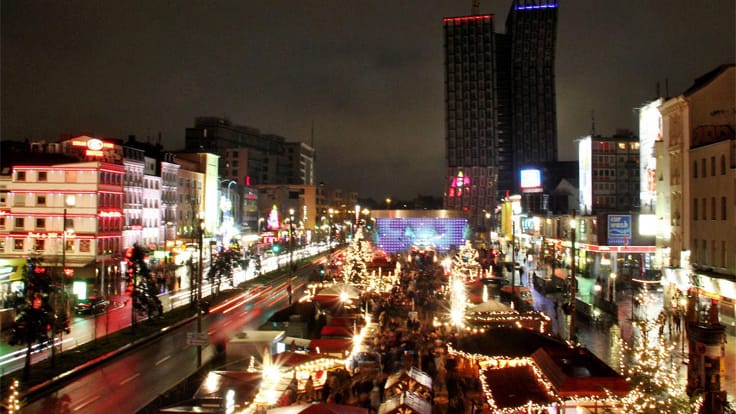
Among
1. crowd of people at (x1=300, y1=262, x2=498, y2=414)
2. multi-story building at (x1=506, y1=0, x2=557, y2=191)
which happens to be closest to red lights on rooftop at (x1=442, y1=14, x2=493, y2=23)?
multi-story building at (x1=506, y1=0, x2=557, y2=191)

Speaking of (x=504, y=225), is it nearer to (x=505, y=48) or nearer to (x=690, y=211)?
(x=505, y=48)

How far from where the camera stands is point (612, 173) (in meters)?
68.2

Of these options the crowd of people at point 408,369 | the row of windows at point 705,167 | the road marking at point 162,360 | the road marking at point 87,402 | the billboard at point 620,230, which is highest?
the row of windows at point 705,167

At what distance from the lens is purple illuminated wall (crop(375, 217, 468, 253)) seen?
280 ft

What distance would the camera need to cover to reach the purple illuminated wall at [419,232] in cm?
8538

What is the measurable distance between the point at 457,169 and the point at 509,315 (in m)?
94.7

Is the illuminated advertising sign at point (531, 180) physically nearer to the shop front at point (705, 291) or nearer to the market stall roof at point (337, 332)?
the shop front at point (705, 291)

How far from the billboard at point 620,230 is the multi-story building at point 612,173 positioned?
58.8ft

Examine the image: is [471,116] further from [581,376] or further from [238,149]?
[581,376]

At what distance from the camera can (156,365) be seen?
23.2 meters

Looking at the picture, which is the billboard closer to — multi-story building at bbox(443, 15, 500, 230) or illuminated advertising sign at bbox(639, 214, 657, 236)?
illuminated advertising sign at bbox(639, 214, 657, 236)

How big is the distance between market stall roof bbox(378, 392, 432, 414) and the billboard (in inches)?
1588

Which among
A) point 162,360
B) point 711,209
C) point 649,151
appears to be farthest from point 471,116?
point 162,360

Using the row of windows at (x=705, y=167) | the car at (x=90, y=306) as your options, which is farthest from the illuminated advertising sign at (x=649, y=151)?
the car at (x=90, y=306)
